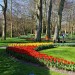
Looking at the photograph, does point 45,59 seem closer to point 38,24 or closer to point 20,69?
point 20,69

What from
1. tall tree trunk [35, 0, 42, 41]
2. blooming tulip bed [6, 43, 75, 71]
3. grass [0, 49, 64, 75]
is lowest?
grass [0, 49, 64, 75]

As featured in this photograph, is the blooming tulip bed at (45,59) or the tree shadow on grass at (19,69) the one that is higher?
the blooming tulip bed at (45,59)

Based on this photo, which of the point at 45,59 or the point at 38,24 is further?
the point at 38,24

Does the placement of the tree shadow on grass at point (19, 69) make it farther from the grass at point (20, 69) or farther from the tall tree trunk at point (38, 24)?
the tall tree trunk at point (38, 24)

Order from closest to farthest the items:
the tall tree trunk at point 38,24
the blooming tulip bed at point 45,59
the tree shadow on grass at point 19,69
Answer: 1. the tree shadow on grass at point 19,69
2. the blooming tulip bed at point 45,59
3. the tall tree trunk at point 38,24

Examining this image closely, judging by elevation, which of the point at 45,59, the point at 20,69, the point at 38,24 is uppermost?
the point at 38,24

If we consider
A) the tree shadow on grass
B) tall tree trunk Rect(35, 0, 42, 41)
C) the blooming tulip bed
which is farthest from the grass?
tall tree trunk Rect(35, 0, 42, 41)

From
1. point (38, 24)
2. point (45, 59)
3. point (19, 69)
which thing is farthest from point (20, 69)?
point (38, 24)

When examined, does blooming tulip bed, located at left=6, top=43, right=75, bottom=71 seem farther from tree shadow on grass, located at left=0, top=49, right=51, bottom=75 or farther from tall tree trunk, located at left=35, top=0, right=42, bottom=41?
tall tree trunk, located at left=35, top=0, right=42, bottom=41

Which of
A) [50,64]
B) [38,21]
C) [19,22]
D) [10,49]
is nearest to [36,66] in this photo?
[50,64]

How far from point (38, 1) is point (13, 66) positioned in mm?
21443

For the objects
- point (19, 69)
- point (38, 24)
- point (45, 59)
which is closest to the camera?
point (19, 69)

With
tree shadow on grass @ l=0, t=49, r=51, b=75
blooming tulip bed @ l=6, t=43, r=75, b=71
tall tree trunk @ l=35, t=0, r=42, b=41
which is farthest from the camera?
tall tree trunk @ l=35, t=0, r=42, b=41

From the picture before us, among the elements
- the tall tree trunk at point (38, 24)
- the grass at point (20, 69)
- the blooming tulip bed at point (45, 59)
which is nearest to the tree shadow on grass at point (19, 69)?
the grass at point (20, 69)
